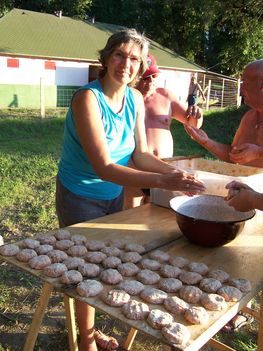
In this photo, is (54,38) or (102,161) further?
(54,38)

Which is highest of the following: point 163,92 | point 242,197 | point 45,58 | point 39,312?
point 45,58

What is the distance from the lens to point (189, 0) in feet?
70.4

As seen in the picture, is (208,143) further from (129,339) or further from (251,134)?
(129,339)

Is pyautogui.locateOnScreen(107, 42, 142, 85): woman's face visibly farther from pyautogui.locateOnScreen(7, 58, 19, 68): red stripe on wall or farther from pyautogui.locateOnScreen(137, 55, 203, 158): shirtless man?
pyautogui.locateOnScreen(7, 58, 19, 68): red stripe on wall

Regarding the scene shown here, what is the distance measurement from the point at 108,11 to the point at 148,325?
28.6m

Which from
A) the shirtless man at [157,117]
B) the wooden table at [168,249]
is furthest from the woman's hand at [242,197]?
the shirtless man at [157,117]

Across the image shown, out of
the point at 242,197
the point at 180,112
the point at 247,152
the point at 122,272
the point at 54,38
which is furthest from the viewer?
the point at 54,38

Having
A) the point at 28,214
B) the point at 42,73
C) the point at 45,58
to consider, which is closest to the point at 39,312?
the point at 28,214

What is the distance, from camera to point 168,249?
1579 millimetres

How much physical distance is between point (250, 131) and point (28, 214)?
97.9 inches

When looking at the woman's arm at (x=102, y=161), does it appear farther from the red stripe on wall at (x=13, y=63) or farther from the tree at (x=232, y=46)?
the tree at (x=232, y=46)

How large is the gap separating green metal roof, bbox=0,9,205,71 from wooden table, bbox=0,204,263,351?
486 inches

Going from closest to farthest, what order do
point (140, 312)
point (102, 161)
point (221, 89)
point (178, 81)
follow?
point (140, 312) < point (102, 161) < point (178, 81) < point (221, 89)

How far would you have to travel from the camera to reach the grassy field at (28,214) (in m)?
2.38
